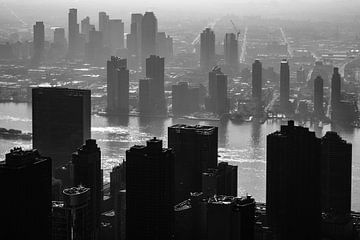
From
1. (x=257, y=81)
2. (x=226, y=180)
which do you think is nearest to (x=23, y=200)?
(x=226, y=180)

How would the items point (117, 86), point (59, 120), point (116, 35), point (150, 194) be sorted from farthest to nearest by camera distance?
1. point (116, 35)
2. point (117, 86)
3. point (59, 120)
4. point (150, 194)

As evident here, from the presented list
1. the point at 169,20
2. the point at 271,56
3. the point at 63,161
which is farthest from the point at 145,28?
the point at 63,161

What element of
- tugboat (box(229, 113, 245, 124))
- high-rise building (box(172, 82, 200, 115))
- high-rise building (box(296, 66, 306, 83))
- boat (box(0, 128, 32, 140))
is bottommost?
boat (box(0, 128, 32, 140))

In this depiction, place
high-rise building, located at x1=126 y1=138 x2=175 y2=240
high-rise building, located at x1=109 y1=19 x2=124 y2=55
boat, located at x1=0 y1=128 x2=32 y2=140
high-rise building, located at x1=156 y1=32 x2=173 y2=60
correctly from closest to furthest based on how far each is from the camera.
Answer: high-rise building, located at x1=126 y1=138 x2=175 y2=240 < boat, located at x1=0 y1=128 x2=32 y2=140 < high-rise building, located at x1=156 y1=32 x2=173 y2=60 < high-rise building, located at x1=109 y1=19 x2=124 y2=55

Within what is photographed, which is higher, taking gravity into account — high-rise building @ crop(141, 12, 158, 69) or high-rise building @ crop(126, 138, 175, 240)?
high-rise building @ crop(141, 12, 158, 69)

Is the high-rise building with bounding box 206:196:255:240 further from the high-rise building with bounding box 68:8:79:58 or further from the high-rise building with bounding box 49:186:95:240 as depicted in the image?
the high-rise building with bounding box 68:8:79:58

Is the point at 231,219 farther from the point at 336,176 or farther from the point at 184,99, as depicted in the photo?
the point at 184,99

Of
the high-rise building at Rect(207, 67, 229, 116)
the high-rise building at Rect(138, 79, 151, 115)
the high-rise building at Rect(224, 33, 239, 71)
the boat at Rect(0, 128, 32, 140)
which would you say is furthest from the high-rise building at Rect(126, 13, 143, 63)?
the boat at Rect(0, 128, 32, 140)
